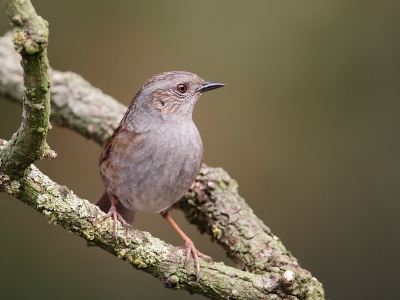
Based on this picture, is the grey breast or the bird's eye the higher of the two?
the bird's eye

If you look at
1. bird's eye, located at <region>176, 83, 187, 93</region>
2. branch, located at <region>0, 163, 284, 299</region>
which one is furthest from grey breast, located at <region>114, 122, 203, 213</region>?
branch, located at <region>0, 163, 284, 299</region>

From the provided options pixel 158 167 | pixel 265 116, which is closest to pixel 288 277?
pixel 158 167

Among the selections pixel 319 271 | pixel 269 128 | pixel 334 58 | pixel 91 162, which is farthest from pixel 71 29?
pixel 319 271

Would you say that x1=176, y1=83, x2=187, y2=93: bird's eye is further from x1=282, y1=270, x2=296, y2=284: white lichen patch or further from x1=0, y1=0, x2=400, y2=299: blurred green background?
x1=0, y1=0, x2=400, y2=299: blurred green background

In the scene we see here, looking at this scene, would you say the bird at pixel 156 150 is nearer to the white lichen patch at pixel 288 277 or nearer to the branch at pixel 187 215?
the branch at pixel 187 215

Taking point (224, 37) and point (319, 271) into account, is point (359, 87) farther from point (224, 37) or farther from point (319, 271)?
point (319, 271)

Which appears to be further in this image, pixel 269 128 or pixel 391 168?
pixel 269 128
